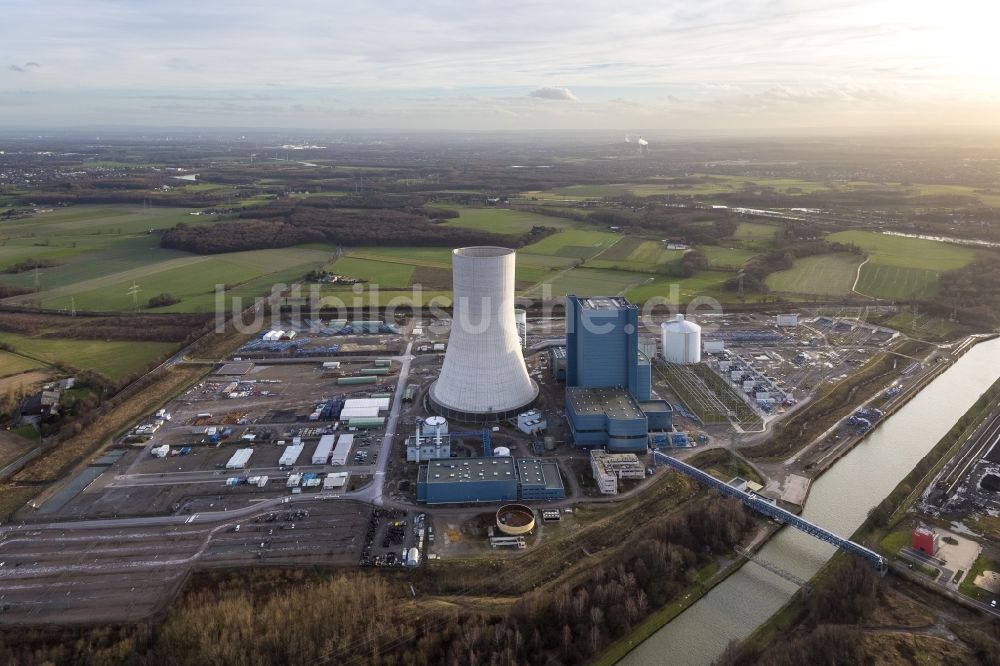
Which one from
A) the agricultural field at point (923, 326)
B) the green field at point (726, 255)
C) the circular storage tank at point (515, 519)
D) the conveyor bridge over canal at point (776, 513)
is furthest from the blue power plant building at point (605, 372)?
the green field at point (726, 255)

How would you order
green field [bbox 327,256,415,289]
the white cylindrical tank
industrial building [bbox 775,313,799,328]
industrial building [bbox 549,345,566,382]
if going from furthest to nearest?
green field [bbox 327,256,415,289], industrial building [bbox 775,313,799,328], the white cylindrical tank, industrial building [bbox 549,345,566,382]

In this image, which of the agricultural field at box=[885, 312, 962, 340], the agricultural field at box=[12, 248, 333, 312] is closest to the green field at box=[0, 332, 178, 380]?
the agricultural field at box=[12, 248, 333, 312]

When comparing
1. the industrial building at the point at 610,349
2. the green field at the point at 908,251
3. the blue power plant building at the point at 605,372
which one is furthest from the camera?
the green field at the point at 908,251

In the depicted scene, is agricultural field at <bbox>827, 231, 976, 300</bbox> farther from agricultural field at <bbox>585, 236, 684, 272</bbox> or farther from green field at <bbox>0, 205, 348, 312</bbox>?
green field at <bbox>0, 205, 348, 312</bbox>

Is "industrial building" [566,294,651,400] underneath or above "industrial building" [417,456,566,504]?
above

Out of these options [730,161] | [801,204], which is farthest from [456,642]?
[730,161]

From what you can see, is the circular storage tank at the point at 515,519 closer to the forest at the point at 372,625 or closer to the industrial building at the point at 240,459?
the forest at the point at 372,625

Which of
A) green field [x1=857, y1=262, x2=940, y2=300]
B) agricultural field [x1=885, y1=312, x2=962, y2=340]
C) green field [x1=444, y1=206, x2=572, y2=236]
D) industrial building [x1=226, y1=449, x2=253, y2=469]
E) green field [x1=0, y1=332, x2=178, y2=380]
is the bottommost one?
industrial building [x1=226, y1=449, x2=253, y2=469]
